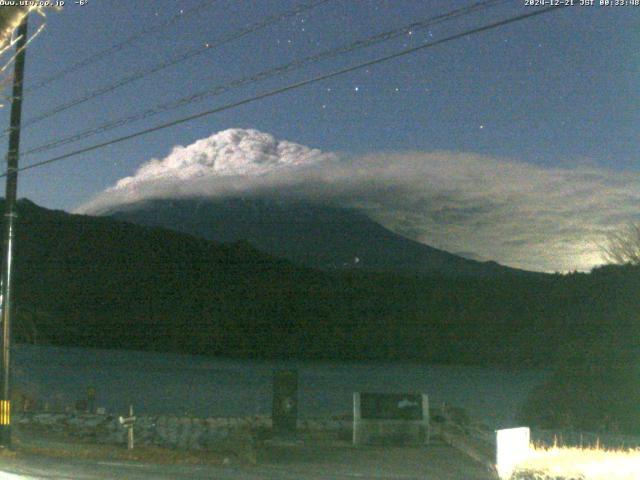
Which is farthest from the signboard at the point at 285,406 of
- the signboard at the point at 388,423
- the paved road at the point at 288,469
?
the paved road at the point at 288,469

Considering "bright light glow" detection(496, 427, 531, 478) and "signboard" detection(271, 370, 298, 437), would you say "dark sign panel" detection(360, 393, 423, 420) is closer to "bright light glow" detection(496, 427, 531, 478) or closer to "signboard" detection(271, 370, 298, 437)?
"signboard" detection(271, 370, 298, 437)

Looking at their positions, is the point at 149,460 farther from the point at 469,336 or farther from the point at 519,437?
the point at 469,336

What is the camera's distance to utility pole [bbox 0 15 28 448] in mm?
17156

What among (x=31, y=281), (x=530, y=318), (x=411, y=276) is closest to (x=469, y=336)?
(x=530, y=318)

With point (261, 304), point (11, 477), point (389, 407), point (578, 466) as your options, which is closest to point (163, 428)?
Result: point (389, 407)

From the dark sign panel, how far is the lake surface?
6119 millimetres

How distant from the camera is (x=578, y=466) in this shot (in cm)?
1266

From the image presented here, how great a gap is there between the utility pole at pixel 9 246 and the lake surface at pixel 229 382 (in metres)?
14.5

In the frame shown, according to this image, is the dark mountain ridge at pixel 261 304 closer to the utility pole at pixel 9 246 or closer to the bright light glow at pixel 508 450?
the utility pole at pixel 9 246

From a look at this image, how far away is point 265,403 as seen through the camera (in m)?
36.8

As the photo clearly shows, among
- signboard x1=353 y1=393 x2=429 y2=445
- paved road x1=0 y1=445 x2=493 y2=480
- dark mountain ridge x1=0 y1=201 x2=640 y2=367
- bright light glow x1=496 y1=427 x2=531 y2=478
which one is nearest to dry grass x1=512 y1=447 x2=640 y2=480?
bright light glow x1=496 y1=427 x2=531 y2=478

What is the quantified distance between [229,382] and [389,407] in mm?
21543

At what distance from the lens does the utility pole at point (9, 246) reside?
56.3ft

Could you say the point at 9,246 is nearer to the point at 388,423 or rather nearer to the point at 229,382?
the point at 388,423
